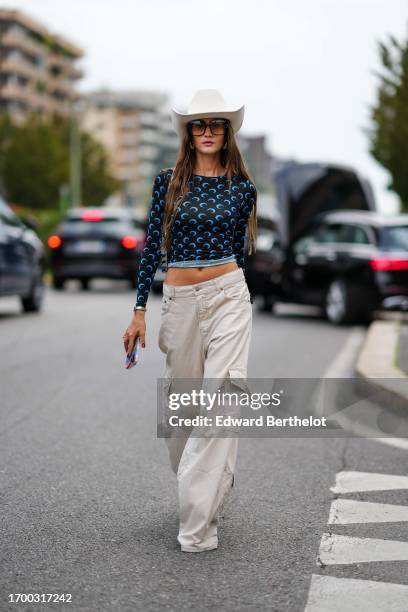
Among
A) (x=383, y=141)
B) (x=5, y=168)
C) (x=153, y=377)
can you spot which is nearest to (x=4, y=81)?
(x=5, y=168)

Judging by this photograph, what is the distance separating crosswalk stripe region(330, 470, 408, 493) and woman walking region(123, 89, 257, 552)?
1.21 metres

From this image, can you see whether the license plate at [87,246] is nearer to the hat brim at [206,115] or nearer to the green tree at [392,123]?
the green tree at [392,123]

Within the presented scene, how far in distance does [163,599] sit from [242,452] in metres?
2.91

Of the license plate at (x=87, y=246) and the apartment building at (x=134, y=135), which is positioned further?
the apartment building at (x=134, y=135)

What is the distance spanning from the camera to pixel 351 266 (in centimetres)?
1619

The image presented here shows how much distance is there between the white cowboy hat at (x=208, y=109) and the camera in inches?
192

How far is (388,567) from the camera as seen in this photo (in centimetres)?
441

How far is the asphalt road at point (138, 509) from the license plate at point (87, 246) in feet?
43.9

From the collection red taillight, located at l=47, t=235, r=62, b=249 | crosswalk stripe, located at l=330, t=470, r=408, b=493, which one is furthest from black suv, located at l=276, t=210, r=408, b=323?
crosswalk stripe, located at l=330, t=470, r=408, b=493

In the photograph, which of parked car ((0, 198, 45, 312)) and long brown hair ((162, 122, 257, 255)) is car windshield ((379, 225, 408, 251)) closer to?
parked car ((0, 198, 45, 312))

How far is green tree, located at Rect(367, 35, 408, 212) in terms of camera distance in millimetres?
24250

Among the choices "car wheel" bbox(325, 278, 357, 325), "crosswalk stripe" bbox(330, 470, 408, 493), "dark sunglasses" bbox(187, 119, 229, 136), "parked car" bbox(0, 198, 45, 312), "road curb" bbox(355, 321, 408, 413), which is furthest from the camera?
"car wheel" bbox(325, 278, 357, 325)

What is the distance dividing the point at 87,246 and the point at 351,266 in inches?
341

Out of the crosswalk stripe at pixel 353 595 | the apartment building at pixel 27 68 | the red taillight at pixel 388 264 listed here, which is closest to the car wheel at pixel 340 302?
the red taillight at pixel 388 264
